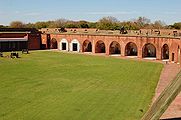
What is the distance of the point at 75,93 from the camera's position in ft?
51.4

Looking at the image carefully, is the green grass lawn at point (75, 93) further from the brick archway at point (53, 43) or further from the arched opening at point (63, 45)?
the brick archway at point (53, 43)

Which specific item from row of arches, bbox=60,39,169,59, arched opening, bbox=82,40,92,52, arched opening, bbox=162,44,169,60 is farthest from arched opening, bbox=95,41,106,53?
arched opening, bbox=162,44,169,60

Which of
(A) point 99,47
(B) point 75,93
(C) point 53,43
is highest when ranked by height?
(C) point 53,43

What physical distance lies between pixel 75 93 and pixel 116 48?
26.0 metres

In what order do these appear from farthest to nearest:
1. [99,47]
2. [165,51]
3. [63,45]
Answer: [63,45]
[99,47]
[165,51]

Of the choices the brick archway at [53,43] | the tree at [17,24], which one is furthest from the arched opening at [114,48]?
the tree at [17,24]

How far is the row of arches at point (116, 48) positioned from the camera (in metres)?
34.8

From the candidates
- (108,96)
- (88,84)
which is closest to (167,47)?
(88,84)

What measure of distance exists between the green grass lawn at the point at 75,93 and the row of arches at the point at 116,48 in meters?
10.3

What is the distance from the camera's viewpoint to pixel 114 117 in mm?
11469

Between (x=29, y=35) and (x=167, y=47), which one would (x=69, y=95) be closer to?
(x=167, y=47)

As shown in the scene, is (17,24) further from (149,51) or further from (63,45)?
(149,51)

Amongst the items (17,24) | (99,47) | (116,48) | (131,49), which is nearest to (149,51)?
(131,49)

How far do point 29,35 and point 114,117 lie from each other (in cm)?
3491
